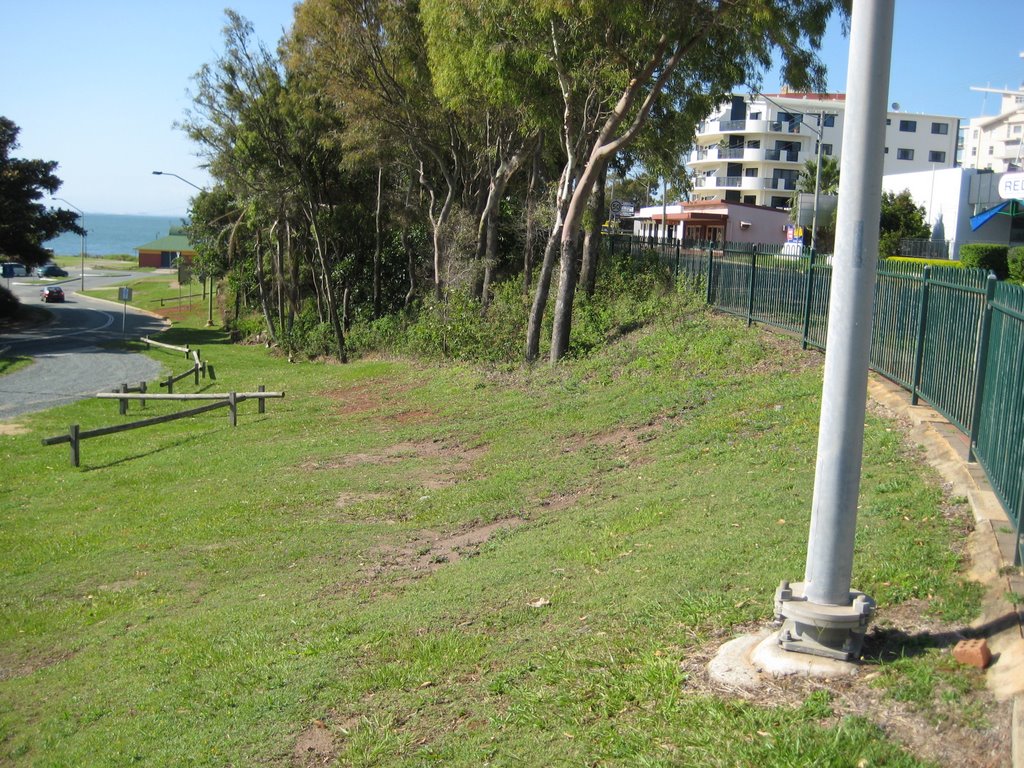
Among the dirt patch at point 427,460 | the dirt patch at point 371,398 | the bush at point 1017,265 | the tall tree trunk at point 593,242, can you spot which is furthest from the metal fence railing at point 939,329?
the bush at point 1017,265

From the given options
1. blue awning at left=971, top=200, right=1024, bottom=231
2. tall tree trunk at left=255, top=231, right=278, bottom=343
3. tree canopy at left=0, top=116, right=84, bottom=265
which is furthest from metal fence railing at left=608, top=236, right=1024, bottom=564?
tree canopy at left=0, top=116, right=84, bottom=265

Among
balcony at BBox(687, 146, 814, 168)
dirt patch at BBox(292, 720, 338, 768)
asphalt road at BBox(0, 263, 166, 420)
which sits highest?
balcony at BBox(687, 146, 814, 168)

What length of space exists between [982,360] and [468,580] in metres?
4.92

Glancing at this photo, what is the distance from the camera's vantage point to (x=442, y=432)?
696 inches

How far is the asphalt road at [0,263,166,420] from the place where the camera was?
31747 millimetres

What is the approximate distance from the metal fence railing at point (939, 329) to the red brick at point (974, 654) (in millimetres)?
1065

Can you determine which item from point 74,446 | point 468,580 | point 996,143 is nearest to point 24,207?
point 74,446

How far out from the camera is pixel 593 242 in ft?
87.3

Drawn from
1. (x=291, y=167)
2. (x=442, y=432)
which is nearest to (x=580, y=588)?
(x=442, y=432)

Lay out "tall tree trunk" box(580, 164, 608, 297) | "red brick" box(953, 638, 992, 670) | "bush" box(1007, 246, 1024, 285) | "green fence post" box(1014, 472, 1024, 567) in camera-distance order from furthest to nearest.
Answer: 1. "bush" box(1007, 246, 1024, 285)
2. "tall tree trunk" box(580, 164, 608, 297)
3. "green fence post" box(1014, 472, 1024, 567)
4. "red brick" box(953, 638, 992, 670)

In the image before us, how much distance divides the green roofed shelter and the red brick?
110615 millimetres

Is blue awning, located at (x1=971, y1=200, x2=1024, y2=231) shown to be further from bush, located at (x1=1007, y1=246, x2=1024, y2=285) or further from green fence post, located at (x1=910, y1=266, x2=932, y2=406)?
green fence post, located at (x1=910, y1=266, x2=932, y2=406)

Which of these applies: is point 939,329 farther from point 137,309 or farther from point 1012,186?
point 137,309

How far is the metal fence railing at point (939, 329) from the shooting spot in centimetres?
672
